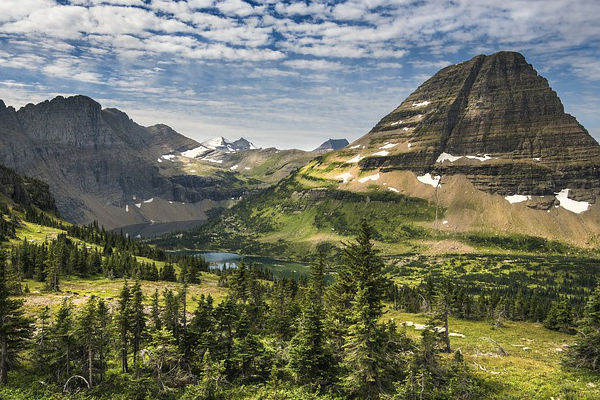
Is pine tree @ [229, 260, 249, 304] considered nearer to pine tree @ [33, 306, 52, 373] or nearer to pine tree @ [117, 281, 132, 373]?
pine tree @ [117, 281, 132, 373]

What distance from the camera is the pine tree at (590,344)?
4388cm

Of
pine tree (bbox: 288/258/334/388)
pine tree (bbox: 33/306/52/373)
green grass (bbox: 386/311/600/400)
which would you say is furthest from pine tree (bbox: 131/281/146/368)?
green grass (bbox: 386/311/600/400)

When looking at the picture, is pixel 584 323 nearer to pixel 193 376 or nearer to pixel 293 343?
pixel 293 343

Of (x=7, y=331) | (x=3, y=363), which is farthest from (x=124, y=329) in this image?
(x=3, y=363)

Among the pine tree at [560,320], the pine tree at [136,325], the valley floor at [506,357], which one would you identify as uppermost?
the pine tree at [136,325]

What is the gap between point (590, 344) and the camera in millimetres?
44281

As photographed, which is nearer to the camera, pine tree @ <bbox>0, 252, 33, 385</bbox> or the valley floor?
the valley floor

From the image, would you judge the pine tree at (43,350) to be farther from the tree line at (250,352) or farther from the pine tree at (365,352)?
the pine tree at (365,352)

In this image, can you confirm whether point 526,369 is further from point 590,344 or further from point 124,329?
point 124,329

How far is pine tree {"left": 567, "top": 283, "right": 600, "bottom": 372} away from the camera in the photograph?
43.9 m

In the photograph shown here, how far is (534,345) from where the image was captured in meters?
77.1

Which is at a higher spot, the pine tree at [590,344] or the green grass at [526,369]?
the pine tree at [590,344]

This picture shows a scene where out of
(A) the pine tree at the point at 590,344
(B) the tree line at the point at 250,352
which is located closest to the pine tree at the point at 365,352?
(B) the tree line at the point at 250,352

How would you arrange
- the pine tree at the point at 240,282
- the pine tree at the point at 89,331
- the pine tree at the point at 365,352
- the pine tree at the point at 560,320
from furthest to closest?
the pine tree at the point at 560,320
the pine tree at the point at 240,282
the pine tree at the point at 89,331
the pine tree at the point at 365,352
